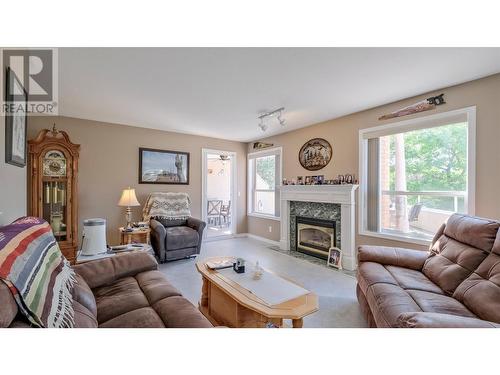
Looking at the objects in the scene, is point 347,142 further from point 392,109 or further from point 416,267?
point 416,267

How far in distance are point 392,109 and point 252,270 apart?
111 inches

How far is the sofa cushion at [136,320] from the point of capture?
3.95 feet

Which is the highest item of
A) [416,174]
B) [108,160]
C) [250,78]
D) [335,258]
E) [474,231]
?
[250,78]

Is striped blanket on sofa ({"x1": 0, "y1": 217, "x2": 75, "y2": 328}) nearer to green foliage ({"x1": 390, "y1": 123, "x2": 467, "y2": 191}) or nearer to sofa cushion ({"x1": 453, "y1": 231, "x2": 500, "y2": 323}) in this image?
sofa cushion ({"x1": 453, "y1": 231, "x2": 500, "y2": 323})

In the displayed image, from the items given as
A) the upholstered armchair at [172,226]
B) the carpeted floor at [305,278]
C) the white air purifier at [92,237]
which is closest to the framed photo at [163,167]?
the upholstered armchair at [172,226]

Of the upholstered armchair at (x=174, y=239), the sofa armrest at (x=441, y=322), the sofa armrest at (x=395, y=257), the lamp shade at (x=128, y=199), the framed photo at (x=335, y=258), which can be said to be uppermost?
the lamp shade at (x=128, y=199)

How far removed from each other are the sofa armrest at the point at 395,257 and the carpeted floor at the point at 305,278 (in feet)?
1.71

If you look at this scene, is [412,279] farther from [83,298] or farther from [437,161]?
[83,298]

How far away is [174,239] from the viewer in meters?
3.61

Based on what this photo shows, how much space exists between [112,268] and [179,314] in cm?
89

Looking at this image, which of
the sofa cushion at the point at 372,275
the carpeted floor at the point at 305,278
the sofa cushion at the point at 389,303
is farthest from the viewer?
the carpeted floor at the point at 305,278

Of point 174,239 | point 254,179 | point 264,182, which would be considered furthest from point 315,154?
point 174,239

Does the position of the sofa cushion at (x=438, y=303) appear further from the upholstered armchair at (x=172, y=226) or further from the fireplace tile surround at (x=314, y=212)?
the upholstered armchair at (x=172, y=226)

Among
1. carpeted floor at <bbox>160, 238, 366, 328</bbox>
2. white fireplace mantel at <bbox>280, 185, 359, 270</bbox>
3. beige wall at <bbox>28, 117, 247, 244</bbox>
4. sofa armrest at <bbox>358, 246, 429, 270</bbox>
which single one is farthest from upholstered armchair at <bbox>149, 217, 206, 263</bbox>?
sofa armrest at <bbox>358, 246, 429, 270</bbox>
